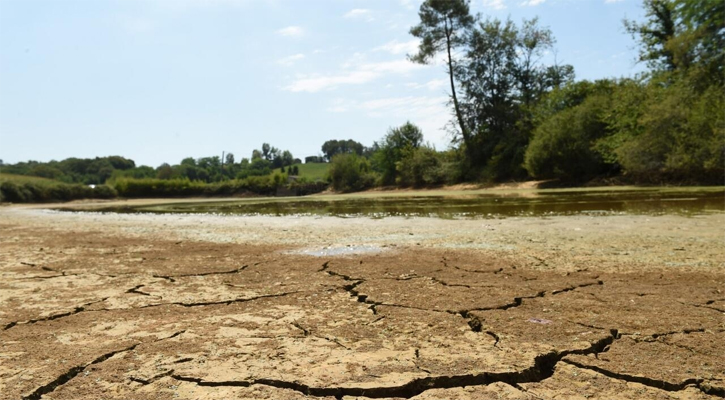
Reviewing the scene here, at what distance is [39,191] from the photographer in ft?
117

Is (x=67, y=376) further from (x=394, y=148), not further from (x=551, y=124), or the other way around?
(x=394, y=148)

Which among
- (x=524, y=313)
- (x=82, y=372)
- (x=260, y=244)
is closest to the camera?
(x=82, y=372)

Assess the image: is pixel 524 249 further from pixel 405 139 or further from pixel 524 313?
pixel 405 139

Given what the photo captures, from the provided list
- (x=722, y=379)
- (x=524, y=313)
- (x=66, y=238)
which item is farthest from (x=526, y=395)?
(x=66, y=238)

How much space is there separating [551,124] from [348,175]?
20.3 meters

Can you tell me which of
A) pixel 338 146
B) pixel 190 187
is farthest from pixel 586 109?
pixel 338 146

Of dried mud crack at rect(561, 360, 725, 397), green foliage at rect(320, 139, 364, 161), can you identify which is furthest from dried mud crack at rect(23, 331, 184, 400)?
green foliage at rect(320, 139, 364, 161)

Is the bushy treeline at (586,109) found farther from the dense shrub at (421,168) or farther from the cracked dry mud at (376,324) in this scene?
the cracked dry mud at (376,324)

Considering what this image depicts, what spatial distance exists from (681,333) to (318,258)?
328cm

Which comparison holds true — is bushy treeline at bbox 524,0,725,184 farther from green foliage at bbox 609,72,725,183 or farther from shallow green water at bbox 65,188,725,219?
shallow green water at bbox 65,188,725,219

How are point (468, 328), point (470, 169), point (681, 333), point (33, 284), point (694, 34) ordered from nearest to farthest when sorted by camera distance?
point (681, 333) → point (468, 328) → point (33, 284) → point (694, 34) → point (470, 169)

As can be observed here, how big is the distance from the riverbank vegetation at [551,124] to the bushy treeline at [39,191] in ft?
0.31

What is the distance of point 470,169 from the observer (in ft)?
111

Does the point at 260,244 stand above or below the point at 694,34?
below
